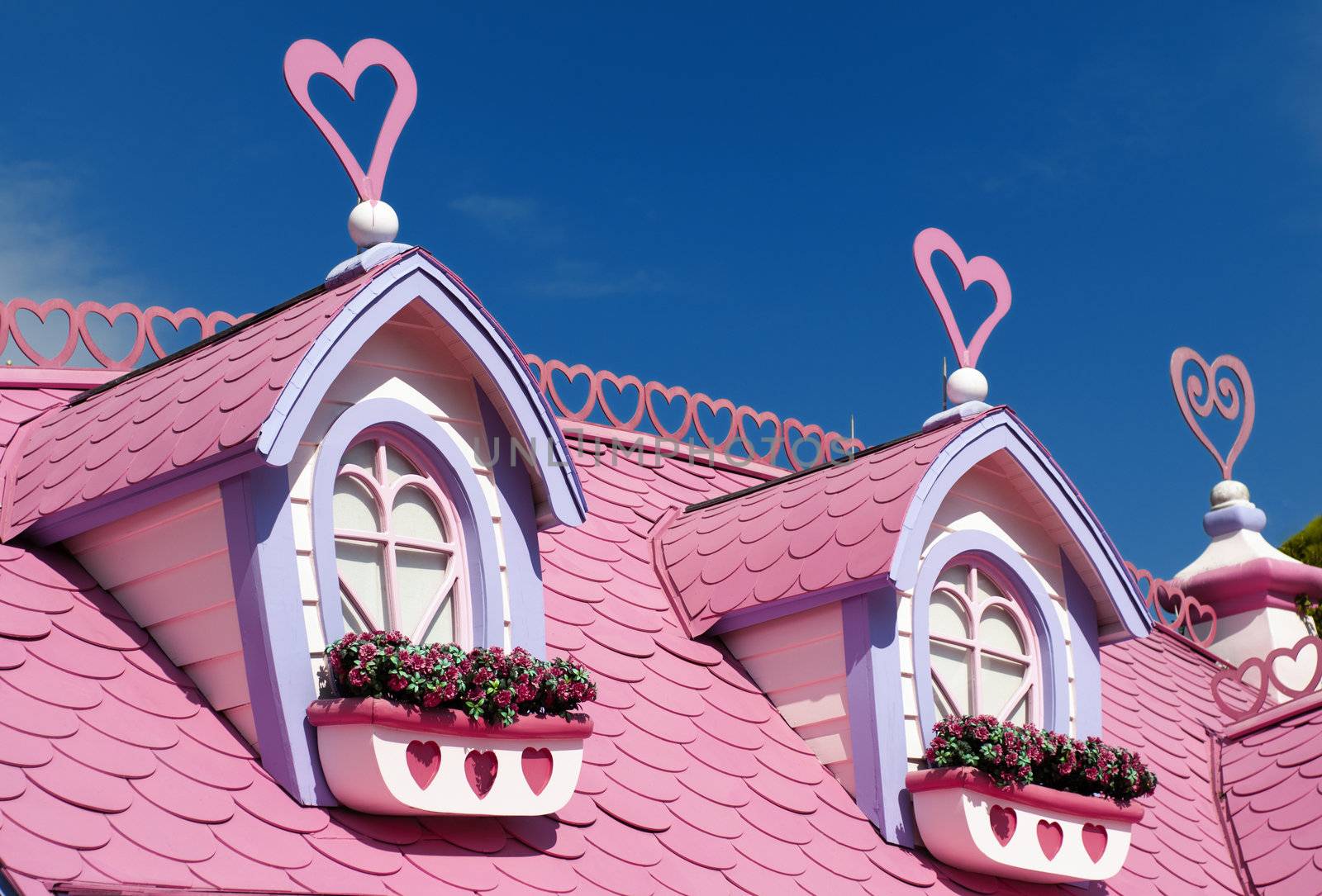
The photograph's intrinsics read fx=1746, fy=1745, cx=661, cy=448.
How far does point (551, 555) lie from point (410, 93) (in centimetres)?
195

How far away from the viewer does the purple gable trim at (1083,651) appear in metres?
7.22

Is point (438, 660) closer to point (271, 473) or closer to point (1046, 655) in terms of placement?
point (271, 473)

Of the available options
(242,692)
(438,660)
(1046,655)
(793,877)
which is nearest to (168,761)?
(242,692)

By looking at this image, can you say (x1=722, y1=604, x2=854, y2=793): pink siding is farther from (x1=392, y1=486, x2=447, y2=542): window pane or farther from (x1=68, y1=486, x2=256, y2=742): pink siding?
(x1=68, y1=486, x2=256, y2=742): pink siding

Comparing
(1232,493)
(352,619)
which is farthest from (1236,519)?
(352,619)

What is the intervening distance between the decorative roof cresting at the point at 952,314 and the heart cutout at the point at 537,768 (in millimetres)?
2612

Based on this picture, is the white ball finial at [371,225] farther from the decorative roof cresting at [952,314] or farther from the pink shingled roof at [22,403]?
the decorative roof cresting at [952,314]

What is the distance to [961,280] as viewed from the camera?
764 cm

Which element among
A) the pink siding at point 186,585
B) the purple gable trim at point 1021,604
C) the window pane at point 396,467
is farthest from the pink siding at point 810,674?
the pink siding at point 186,585

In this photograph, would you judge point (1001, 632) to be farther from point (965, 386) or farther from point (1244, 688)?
point (1244, 688)

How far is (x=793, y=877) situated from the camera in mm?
5973

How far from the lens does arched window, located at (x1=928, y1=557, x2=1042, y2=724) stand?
6.84 metres

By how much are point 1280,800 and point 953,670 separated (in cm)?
217

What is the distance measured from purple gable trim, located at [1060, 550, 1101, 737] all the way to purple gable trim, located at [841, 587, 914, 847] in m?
1.07
